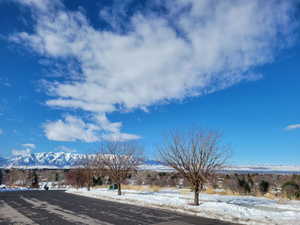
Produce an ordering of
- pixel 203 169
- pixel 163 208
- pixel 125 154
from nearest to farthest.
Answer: pixel 163 208, pixel 203 169, pixel 125 154

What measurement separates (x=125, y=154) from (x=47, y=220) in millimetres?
18245

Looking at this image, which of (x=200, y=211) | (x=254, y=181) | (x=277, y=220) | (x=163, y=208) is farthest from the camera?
(x=254, y=181)

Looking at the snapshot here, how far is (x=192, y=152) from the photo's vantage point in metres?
16.9

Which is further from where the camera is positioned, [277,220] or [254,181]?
[254,181]

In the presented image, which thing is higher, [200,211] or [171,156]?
[171,156]

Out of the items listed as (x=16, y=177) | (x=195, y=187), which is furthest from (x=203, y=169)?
(x=16, y=177)

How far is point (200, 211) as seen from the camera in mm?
13016

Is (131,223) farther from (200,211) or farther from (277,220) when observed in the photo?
(277,220)

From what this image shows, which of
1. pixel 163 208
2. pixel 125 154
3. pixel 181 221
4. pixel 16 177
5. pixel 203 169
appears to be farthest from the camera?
pixel 16 177

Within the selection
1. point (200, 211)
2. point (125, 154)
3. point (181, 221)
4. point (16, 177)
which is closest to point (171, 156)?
point (200, 211)

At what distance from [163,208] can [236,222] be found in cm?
567

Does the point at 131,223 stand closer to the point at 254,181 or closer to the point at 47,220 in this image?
the point at 47,220

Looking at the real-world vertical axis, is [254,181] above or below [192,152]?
below

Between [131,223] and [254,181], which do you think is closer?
[131,223]
